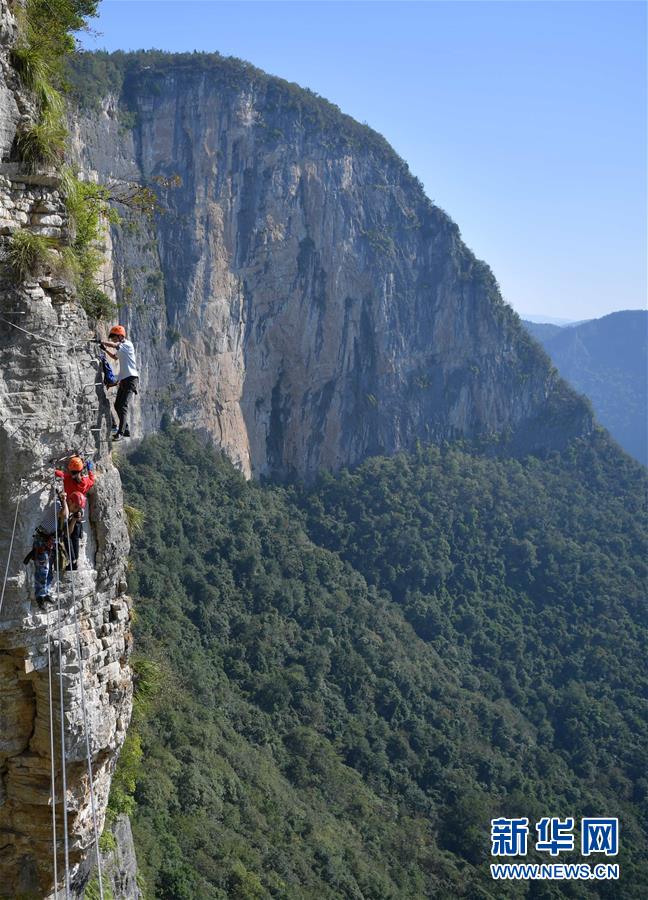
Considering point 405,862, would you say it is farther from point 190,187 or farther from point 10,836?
point 190,187

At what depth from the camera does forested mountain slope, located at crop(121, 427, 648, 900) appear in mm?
27969

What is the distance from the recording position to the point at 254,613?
4375 centimetres

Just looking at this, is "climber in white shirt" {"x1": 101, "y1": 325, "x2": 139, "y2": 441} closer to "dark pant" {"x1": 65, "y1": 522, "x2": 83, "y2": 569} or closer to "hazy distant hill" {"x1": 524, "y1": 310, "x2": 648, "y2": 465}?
"dark pant" {"x1": 65, "y1": 522, "x2": 83, "y2": 569}

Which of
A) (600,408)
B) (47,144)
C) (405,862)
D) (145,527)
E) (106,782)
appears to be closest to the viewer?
(47,144)

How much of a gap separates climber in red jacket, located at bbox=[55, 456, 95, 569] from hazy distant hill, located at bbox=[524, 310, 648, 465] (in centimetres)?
13524

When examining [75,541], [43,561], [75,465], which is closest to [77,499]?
[75,465]

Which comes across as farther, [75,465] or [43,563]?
[75,465]

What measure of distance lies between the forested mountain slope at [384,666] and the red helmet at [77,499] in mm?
16193

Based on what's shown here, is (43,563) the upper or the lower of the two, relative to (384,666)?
upper

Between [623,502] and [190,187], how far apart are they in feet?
140

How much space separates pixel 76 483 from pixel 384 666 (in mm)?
40708

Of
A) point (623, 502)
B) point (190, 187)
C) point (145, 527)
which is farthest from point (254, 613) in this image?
point (623, 502)

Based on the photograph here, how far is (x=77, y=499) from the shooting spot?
658 centimetres

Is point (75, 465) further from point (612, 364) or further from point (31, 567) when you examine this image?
point (612, 364)
